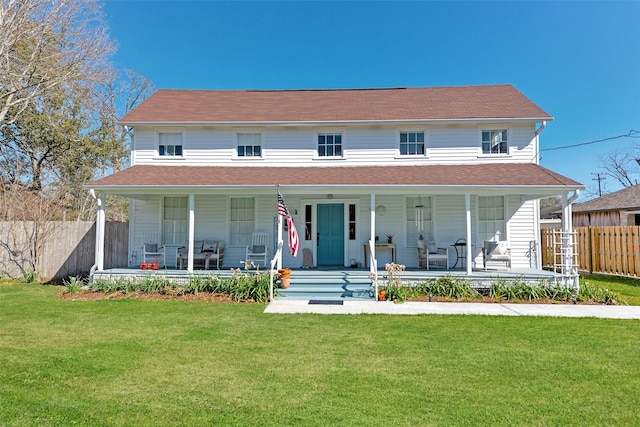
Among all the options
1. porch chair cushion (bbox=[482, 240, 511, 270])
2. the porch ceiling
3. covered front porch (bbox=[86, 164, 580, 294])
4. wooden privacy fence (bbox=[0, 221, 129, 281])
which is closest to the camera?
the porch ceiling

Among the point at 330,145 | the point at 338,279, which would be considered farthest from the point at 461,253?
the point at 330,145

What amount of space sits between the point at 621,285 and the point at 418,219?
637 cm

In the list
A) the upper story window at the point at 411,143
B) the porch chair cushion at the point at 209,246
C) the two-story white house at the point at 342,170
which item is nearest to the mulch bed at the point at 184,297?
the two-story white house at the point at 342,170

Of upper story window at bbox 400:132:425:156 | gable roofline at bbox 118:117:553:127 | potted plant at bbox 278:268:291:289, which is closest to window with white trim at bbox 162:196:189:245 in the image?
gable roofline at bbox 118:117:553:127

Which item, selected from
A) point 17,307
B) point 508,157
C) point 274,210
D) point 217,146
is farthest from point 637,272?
point 17,307

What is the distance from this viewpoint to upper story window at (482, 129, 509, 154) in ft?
40.5

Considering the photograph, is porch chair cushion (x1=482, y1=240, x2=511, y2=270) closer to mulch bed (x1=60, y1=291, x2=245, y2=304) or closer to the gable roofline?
the gable roofline

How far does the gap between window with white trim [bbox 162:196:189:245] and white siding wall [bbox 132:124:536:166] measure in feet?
4.46

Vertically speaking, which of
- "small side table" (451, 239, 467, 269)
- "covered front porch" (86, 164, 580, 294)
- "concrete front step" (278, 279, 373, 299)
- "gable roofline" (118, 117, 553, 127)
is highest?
"gable roofline" (118, 117, 553, 127)

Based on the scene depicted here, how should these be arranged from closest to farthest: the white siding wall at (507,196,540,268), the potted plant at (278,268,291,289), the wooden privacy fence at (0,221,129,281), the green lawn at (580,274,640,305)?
1. the green lawn at (580,274,640,305)
2. the potted plant at (278,268,291,289)
3. the white siding wall at (507,196,540,268)
4. the wooden privacy fence at (0,221,129,281)

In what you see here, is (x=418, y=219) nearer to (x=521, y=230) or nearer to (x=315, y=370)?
(x=521, y=230)

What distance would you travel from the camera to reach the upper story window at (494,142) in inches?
486

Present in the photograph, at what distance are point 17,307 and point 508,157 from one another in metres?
14.0

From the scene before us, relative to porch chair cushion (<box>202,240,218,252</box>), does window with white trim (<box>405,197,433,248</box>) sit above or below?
above
